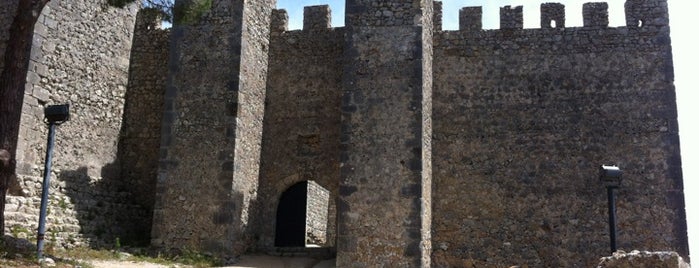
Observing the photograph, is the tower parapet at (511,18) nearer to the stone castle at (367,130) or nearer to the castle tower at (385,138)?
the stone castle at (367,130)

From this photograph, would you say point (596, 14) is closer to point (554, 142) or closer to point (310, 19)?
point (554, 142)

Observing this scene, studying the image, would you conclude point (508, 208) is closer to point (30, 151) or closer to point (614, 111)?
point (614, 111)

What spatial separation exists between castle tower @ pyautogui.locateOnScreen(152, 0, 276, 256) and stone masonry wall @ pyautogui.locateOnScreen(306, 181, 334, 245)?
12.6 feet

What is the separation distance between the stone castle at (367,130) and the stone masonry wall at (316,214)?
2503 mm

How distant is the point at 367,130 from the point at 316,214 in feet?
20.8

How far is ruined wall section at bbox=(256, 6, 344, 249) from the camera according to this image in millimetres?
14477

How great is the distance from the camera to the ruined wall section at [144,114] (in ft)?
48.5

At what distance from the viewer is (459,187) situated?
14.2 meters

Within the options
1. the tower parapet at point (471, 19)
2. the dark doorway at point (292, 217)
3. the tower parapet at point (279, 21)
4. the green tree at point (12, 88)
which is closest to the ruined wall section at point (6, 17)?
the green tree at point (12, 88)

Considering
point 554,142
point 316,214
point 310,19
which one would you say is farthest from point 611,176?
point 316,214

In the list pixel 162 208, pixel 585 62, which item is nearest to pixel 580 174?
pixel 585 62

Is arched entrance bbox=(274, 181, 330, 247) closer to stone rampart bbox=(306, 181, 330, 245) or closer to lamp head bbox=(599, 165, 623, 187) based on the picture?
stone rampart bbox=(306, 181, 330, 245)

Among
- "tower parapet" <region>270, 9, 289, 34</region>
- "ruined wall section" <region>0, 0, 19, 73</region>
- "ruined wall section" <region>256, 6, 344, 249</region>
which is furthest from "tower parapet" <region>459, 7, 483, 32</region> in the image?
"ruined wall section" <region>0, 0, 19, 73</region>

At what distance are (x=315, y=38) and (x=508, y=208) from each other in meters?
5.23
